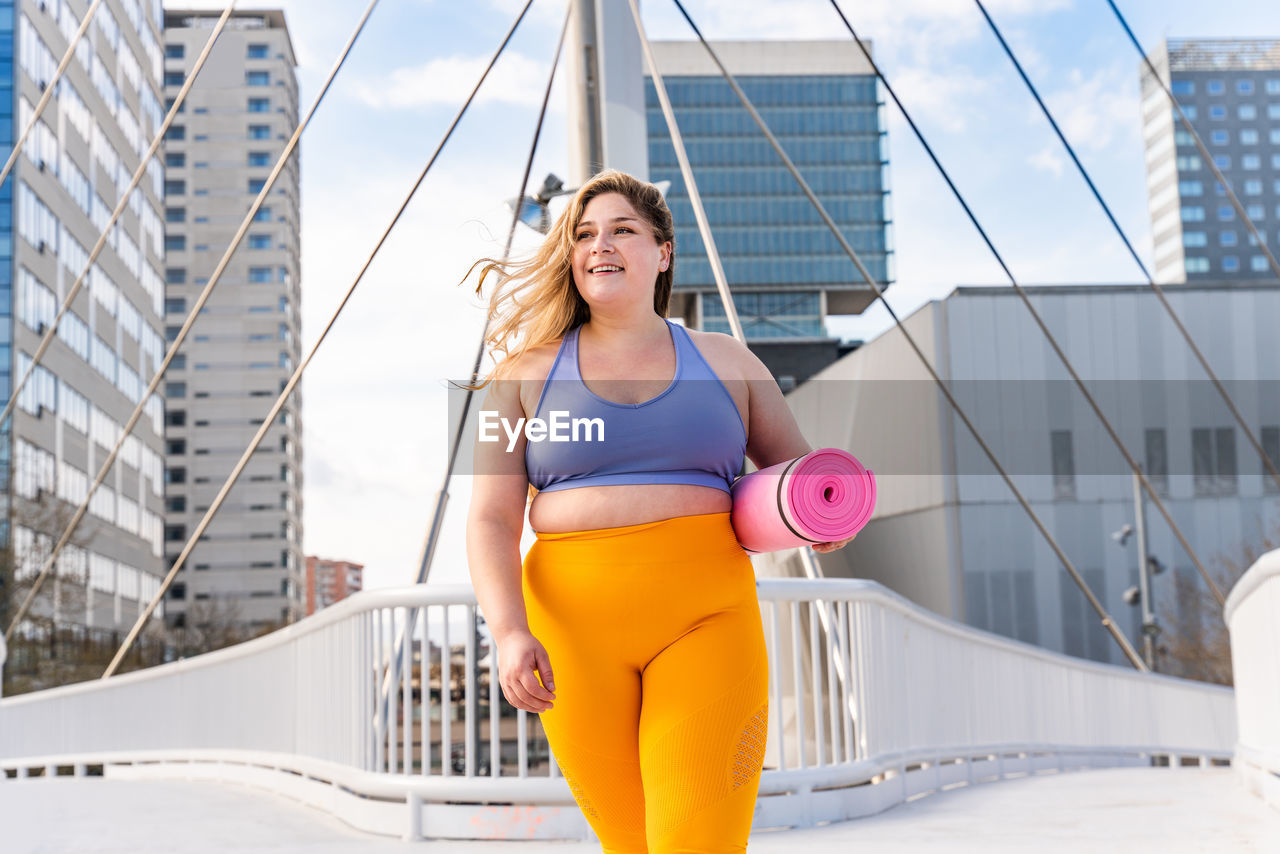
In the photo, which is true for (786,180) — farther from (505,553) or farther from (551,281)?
(505,553)

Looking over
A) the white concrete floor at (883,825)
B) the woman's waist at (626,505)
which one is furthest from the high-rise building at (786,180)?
the woman's waist at (626,505)

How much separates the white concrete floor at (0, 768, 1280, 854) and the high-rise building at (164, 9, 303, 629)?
7772 centimetres

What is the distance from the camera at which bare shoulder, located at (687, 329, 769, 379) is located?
1.79 m

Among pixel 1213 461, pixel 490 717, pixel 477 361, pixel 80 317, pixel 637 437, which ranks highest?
pixel 80 317

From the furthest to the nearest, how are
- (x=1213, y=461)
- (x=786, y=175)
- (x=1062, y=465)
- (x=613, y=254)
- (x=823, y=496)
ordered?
(x=786, y=175), (x=1062, y=465), (x=1213, y=461), (x=613, y=254), (x=823, y=496)

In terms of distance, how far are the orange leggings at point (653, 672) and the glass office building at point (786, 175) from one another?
7053cm

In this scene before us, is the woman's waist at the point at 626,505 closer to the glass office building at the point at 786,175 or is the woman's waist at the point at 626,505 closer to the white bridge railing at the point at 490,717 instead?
the white bridge railing at the point at 490,717

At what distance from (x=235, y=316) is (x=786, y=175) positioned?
3858 centimetres

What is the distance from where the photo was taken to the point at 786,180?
75500mm

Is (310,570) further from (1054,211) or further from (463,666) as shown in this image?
(463,666)

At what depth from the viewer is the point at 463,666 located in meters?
4.49

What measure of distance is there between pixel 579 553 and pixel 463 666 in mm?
2940

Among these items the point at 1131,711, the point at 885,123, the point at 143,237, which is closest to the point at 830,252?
the point at 885,123

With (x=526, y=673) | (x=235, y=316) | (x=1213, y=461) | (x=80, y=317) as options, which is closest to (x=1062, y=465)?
(x=1213, y=461)
